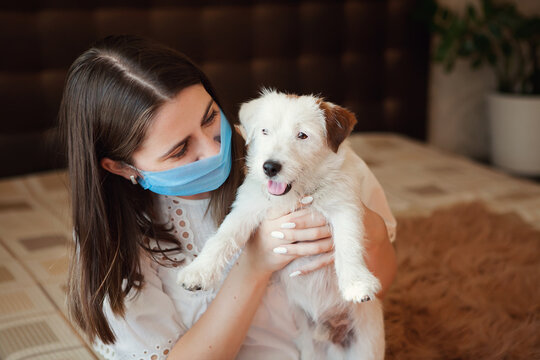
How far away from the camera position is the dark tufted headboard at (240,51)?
2834 mm

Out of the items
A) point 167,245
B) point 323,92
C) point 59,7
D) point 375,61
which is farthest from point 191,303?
point 375,61

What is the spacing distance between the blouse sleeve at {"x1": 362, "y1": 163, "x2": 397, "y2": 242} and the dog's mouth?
0.29 m

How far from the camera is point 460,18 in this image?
Result: 12.5ft

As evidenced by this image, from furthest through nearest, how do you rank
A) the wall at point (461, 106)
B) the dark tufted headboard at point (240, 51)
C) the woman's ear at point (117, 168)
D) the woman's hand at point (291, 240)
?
the wall at point (461, 106) < the dark tufted headboard at point (240, 51) < the woman's ear at point (117, 168) < the woman's hand at point (291, 240)

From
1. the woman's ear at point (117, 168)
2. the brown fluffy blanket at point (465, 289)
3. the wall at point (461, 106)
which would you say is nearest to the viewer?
the woman's ear at point (117, 168)

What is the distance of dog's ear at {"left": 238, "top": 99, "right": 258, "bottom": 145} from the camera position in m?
1.26

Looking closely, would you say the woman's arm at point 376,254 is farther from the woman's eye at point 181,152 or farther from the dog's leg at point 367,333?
the woman's eye at point 181,152

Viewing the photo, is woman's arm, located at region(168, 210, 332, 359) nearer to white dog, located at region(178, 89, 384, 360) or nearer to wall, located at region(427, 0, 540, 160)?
white dog, located at region(178, 89, 384, 360)

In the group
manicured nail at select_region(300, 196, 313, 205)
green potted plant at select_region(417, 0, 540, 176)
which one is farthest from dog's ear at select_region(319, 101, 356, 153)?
green potted plant at select_region(417, 0, 540, 176)

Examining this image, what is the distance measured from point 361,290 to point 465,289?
0.84 metres

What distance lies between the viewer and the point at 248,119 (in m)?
1.28

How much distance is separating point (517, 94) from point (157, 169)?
3.12 meters

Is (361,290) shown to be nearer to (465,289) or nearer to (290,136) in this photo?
(290,136)

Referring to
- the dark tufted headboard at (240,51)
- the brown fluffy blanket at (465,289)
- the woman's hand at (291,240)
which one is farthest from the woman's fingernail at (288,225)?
the dark tufted headboard at (240,51)
